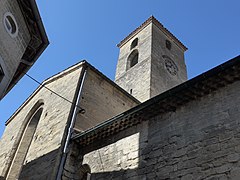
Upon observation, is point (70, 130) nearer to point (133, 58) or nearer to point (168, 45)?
point (133, 58)

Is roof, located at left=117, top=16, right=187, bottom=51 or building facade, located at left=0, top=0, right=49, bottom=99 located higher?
roof, located at left=117, top=16, right=187, bottom=51

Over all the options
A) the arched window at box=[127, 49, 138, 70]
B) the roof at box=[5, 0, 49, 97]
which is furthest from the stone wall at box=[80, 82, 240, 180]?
the arched window at box=[127, 49, 138, 70]

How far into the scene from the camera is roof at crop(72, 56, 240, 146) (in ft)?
14.8

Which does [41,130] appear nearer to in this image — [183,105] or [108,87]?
[108,87]

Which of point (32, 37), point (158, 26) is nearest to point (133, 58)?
point (158, 26)

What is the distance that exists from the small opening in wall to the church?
2437 mm

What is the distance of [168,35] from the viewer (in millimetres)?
17844

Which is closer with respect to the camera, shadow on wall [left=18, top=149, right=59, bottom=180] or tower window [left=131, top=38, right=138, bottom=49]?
shadow on wall [left=18, top=149, right=59, bottom=180]

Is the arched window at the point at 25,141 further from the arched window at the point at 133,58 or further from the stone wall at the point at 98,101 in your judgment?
the arched window at the point at 133,58

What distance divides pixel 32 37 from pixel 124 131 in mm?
3439

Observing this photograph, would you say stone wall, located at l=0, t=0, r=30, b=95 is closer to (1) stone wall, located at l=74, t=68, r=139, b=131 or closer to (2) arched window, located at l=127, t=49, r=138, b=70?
(1) stone wall, located at l=74, t=68, r=139, b=131

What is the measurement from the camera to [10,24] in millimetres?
5848

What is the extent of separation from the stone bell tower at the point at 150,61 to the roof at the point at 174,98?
21.1 feet

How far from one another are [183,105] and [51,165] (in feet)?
11.2
